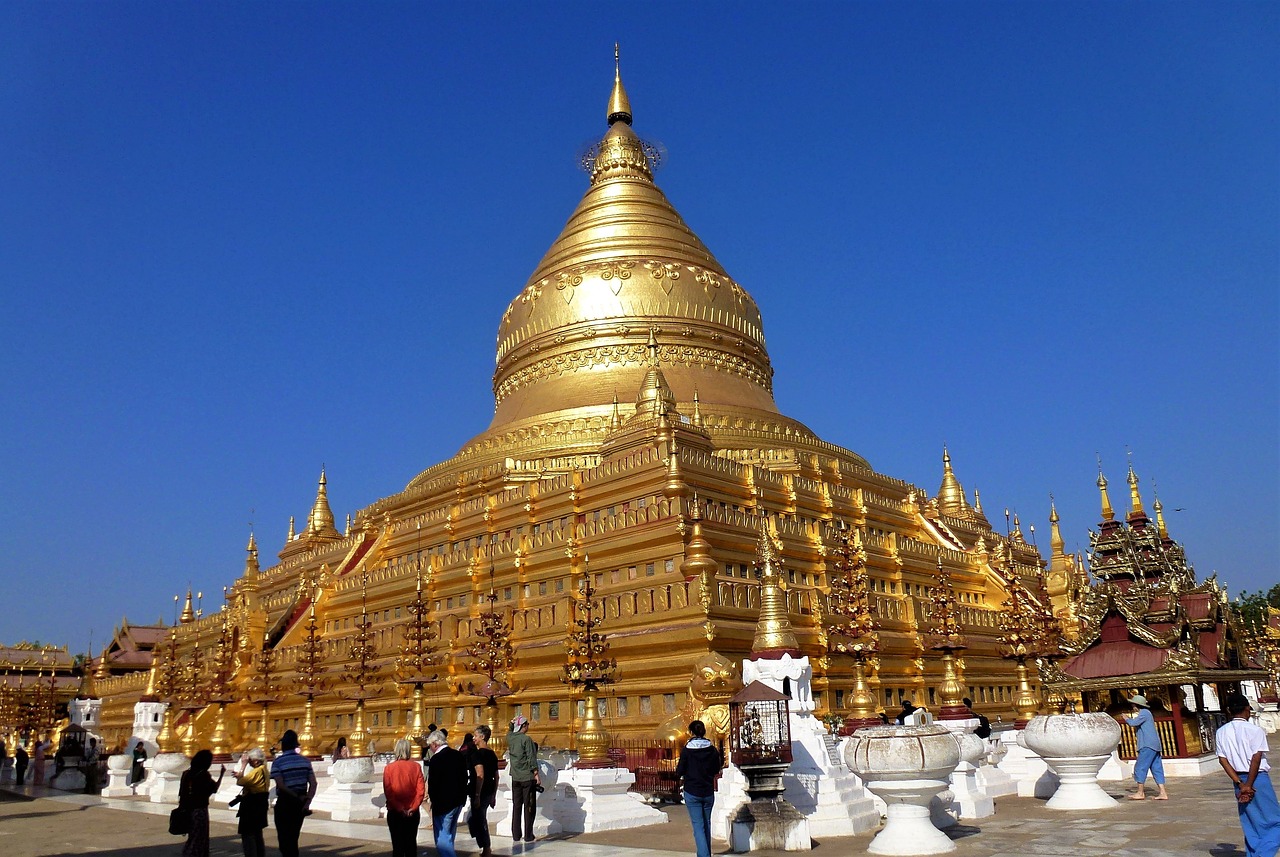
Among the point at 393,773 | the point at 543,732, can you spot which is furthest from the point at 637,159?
the point at 393,773

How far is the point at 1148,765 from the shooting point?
1529 cm

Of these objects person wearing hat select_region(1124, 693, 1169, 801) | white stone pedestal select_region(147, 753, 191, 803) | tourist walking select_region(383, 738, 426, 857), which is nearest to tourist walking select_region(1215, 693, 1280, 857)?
person wearing hat select_region(1124, 693, 1169, 801)

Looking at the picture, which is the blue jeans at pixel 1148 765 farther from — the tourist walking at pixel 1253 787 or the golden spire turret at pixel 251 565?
the golden spire turret at pixel 251 565

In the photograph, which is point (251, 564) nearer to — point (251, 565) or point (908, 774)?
point (251, 565)

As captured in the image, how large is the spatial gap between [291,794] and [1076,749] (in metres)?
10.0

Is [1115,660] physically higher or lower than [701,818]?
higher

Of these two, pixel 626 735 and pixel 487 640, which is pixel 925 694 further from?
pixel 487 640

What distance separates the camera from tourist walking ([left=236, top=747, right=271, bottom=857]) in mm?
10383

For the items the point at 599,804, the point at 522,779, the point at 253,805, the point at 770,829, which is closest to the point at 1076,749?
the point at 770,829

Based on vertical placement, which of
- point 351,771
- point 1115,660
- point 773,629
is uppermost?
point 773,629

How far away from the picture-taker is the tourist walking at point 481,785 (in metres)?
11.9

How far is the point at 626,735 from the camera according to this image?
24.4 m

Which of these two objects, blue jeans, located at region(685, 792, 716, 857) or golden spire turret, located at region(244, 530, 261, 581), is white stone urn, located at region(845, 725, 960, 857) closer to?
blue jeans, located at region(685, 792, 716, 857)

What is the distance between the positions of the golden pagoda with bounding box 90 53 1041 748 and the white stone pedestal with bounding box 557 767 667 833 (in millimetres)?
3489
